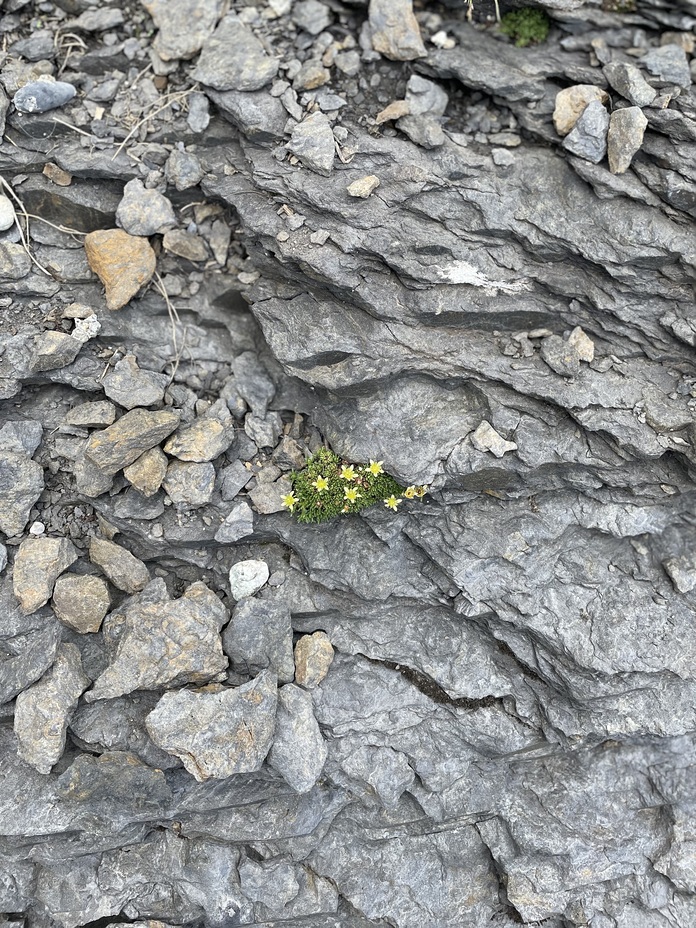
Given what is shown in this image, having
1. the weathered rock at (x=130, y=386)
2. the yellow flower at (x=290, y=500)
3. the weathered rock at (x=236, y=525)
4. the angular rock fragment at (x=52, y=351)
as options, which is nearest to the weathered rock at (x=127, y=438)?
the weathered rock at (x=130, y=386)

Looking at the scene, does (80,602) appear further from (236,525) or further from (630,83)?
(630,83)

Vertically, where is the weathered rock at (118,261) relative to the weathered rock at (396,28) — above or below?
below

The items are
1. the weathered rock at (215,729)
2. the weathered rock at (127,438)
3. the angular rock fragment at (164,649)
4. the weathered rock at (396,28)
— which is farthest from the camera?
the weathered rock at (396,28)

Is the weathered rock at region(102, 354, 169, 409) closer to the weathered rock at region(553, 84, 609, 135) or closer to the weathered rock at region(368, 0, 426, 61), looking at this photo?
the weathered rock at region(368, 0, 426, 61)

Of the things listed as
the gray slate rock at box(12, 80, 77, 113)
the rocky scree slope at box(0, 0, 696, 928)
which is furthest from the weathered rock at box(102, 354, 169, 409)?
the gray slate rock at box(12, 80, 77, 113)

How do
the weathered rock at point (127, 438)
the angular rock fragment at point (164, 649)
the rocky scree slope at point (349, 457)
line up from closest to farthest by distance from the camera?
the angular rock fragment at point (164, 649) → the weathered rock at point (127, 438) → the rocky scree slope at point (349, 457)

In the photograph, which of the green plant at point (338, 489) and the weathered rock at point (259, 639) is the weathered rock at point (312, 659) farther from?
the green plant at point (338, 489)

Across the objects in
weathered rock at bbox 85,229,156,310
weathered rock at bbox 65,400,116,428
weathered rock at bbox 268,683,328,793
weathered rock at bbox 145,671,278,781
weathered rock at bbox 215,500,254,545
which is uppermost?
weathered rock at bbox 85,229,156,310
